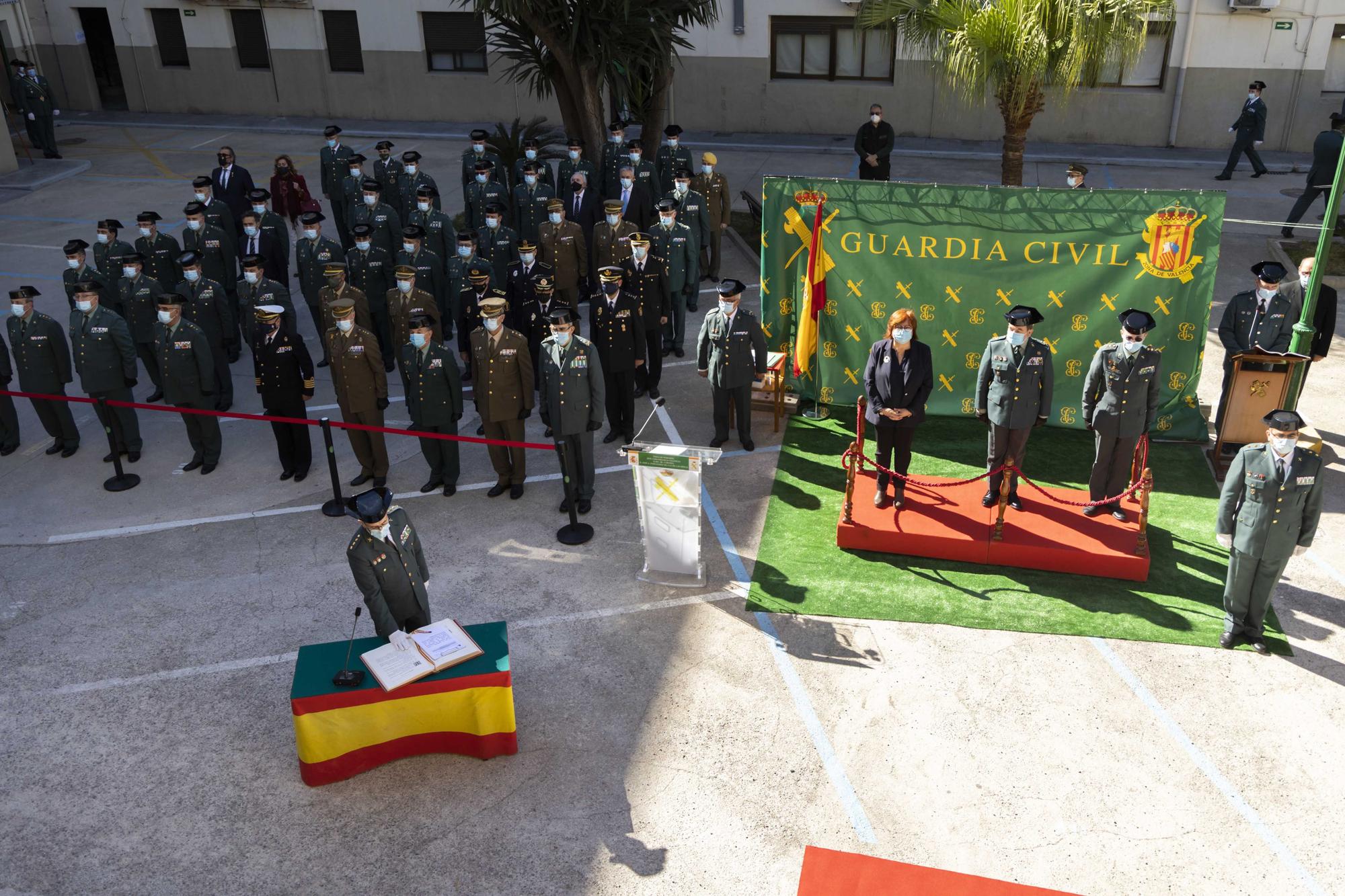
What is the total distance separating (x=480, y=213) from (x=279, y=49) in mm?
14348

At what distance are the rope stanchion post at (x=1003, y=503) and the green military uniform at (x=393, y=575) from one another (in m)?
4.17

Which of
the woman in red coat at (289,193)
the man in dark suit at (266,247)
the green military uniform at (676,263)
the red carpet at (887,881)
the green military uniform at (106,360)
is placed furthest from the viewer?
the woman in red coat at (289,193)

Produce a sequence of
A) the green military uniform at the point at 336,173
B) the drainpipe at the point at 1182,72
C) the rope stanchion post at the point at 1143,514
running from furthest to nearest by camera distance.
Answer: the drainpipe at the point at 1182,72, the green military uniform at the point at 336,173, the rope stanchion post at the point at 1143,514

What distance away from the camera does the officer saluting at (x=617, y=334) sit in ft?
33.9

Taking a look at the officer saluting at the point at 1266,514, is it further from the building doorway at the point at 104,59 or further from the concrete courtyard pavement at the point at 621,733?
the building doorway at the point at 104,59

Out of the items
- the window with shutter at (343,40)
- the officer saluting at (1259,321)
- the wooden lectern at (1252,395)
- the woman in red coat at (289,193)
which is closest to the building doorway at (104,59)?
the window with shutter at (343,40)

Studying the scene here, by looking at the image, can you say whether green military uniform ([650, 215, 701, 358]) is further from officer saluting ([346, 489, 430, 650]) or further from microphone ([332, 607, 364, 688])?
microphone ([332, 607, 364, 688])

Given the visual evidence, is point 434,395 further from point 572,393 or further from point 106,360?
point 106,360

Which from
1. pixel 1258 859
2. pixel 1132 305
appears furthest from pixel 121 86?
pixel 1258 859

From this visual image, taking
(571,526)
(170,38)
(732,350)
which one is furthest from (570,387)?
(170,38)

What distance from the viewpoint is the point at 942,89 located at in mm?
→ 21594

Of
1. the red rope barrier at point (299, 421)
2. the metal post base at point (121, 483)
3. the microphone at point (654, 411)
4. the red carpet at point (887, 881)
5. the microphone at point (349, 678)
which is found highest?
the red rope barrier at point (299, 421)

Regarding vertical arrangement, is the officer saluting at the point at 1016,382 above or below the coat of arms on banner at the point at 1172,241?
below

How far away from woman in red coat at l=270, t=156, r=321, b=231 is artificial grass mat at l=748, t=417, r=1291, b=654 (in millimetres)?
9242
